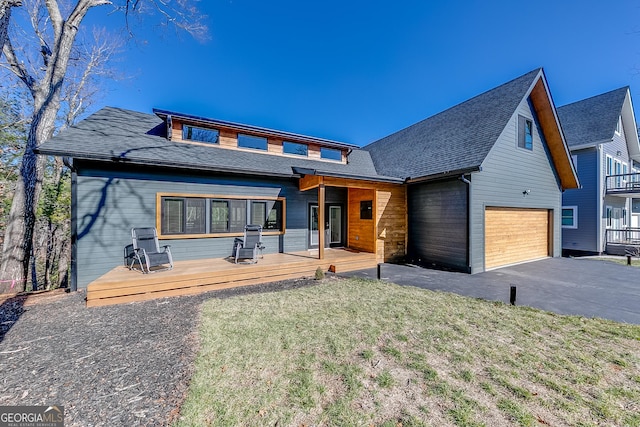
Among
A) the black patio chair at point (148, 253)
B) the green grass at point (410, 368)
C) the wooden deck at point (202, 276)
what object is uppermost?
the black patio chair at point (148, 253)

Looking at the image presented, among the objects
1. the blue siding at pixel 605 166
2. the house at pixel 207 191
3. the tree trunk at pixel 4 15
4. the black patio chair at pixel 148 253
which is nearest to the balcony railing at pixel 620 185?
the blue siding at pixel 605 166

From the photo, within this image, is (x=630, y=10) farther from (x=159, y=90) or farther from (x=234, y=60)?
(x=159, y=90)

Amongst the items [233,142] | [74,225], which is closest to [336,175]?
[233,142]

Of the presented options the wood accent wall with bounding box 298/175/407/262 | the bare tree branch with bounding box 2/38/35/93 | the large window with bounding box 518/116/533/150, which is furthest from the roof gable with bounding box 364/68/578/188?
Answer: the bare tree branch with bounding box 2/38/35/93

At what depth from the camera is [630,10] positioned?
263 inches

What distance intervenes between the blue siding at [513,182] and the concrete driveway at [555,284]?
3.93 feet

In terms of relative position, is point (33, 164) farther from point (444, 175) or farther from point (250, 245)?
point (444, 175)

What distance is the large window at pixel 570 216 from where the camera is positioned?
42.7 feet

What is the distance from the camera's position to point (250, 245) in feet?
24.1

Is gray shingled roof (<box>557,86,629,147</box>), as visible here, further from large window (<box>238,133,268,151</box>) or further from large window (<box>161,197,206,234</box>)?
large window (<box>161,197,206,234</box>)

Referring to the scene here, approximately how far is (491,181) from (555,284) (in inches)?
141

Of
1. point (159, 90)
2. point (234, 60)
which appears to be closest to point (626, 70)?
point (234, 60)

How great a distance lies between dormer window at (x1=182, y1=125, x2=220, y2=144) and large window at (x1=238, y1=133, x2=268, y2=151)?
2.72 feet

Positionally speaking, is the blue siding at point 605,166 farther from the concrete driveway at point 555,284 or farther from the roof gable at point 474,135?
the concrete driveway at point 555,284
